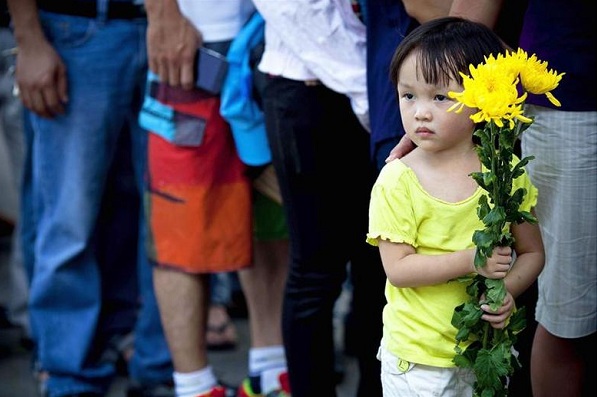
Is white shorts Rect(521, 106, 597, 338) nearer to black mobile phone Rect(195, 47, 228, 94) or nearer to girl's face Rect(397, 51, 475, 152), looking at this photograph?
girl's face Rect(397, 51, 475, 152)

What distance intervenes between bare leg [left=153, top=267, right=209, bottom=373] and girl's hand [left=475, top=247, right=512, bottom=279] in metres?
1.48

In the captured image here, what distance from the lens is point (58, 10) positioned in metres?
4.00

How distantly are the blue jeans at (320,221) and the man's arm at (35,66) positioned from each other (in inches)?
36.9

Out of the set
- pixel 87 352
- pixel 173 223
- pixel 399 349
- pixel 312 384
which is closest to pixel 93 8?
pixel 173 223

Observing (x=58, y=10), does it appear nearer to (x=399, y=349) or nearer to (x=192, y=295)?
(x=192, y=295)

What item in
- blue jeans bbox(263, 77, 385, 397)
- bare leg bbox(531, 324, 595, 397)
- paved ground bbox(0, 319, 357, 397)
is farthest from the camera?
paved ground bbox(0, 319, 357, 397)

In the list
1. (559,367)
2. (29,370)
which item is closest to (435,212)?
(559,367)

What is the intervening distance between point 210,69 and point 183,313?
756 mm

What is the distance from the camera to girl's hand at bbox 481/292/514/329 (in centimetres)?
249

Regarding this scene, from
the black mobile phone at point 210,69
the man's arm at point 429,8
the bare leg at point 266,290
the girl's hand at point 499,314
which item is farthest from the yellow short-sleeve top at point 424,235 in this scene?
the bare leg at point 266,290

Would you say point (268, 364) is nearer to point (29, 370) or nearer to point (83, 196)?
point (83, 196)

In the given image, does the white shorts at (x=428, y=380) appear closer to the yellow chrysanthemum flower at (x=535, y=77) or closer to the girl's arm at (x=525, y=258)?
the girl's arm at (x=525, y=258)

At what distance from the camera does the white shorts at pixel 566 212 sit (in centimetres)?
291

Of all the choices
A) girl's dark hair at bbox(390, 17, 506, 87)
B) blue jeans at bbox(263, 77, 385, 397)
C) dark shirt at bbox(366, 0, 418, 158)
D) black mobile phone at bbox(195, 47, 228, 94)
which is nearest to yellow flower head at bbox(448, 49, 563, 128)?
girl's dark hair at bbox(390, 17, 506, 87)
